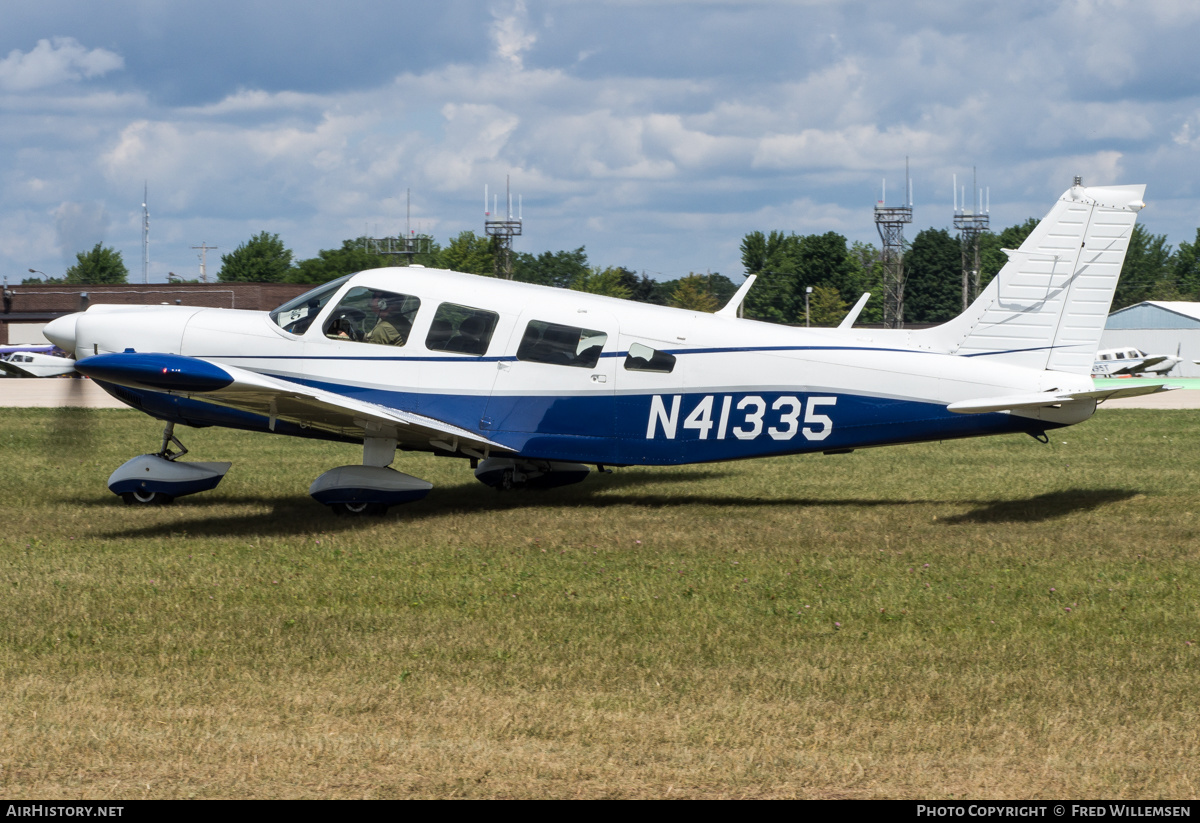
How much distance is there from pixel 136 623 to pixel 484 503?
18.7ft

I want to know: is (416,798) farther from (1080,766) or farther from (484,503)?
(484,503)

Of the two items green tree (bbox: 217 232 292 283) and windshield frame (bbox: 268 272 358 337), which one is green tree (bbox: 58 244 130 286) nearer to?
green tree (bbox: 217 232 292 283)

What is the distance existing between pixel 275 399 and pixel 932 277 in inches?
4442

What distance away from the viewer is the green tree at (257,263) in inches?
4604

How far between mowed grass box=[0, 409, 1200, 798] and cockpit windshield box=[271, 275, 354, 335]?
1.95m

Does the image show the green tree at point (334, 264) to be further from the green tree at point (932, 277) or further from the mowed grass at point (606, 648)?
the mowed grass at point (606, 648)

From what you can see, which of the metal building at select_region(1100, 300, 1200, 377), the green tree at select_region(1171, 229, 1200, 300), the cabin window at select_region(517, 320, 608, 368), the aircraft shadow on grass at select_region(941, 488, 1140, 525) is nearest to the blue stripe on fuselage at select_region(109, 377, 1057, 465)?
the cabin window at select_region(517, 320, 608, 368)

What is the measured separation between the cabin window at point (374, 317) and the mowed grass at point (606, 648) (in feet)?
6.08

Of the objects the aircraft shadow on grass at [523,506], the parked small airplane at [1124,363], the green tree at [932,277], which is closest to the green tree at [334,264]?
the green tree at [932,277]

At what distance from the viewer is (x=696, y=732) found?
5.20 meters

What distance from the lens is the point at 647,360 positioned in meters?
11.3

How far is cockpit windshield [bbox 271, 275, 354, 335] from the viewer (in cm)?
1168

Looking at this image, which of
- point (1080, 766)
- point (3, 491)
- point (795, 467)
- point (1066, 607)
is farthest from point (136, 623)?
point (795, 467)

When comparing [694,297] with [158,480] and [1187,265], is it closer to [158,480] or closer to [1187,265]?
[1187,265]
